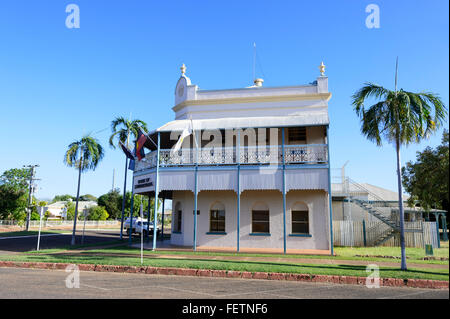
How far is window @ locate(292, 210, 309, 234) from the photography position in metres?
16.9

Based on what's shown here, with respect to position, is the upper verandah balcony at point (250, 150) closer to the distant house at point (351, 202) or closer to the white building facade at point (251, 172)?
the white building facade at point (251, 172)

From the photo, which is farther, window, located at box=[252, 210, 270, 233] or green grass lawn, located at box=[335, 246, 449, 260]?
window, located at box=[252, 210, 270, 233]

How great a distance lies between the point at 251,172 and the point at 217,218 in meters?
3.89

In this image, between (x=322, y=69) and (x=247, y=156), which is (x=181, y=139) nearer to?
(x=247, y=156)

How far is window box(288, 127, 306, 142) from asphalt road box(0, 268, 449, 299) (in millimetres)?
10509

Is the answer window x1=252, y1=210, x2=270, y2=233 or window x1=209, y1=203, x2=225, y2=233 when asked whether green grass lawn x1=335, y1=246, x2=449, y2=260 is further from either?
window x1=209, y1=203, x2=225, y2=233

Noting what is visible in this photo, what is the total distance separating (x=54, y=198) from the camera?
122m

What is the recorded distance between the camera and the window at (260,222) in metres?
17.3

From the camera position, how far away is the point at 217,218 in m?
18.0

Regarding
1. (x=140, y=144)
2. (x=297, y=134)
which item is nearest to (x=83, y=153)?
(x=140, y=144)

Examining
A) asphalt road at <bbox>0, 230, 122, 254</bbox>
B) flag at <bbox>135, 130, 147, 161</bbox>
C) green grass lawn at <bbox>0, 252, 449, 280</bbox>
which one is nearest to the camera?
green grass lawn at <bbox>0, 252, 449, 280</bbox>

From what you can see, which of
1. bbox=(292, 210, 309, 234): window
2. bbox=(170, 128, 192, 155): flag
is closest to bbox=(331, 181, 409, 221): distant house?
bbox=(292, 210, 309, 234): window

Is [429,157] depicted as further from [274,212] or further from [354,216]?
[354,216]
